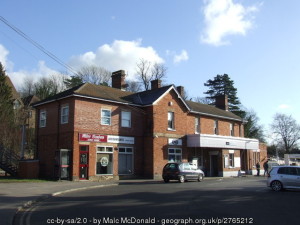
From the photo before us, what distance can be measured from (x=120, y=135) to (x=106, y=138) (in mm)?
1604

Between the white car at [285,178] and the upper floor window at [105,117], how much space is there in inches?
539

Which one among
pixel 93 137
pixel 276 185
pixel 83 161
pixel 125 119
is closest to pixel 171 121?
pixel 125 119

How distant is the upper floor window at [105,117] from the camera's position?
91.4ft

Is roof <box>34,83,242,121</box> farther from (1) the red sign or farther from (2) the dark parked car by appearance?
(2) the dark parked car

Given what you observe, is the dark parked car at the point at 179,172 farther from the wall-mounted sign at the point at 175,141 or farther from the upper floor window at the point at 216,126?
the upper floor window at the point at 216,126

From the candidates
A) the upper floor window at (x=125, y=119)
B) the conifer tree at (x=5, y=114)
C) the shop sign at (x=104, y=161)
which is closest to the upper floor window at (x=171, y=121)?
the upper floor window at (x=125, y=119)

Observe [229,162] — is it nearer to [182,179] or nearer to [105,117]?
[182,179]

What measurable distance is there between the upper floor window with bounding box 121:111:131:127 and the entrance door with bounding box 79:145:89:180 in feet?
14.5

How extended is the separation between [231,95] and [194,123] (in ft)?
138

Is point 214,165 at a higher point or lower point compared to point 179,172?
higher

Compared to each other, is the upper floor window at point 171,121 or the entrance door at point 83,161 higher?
the upper floor window at point 171,121

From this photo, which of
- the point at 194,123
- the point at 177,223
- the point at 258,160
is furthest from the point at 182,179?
the point at 258,160

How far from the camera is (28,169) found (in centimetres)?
2625

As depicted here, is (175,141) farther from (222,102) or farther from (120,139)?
(222,102)
